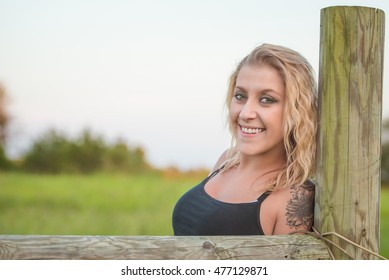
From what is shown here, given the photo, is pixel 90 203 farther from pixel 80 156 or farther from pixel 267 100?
pixel 267 100

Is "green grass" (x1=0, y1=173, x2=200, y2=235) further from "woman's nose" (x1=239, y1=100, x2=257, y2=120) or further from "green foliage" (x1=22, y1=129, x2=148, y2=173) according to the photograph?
"woman's nose" (x1=239, y1=100, x2=257, y2=120)

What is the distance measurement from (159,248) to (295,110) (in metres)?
0.53

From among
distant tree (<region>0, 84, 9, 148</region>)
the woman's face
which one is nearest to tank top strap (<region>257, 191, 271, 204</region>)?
the woman's face

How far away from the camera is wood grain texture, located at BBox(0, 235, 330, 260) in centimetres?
174

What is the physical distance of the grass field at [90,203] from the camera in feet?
31.4

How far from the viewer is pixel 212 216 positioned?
2.04m

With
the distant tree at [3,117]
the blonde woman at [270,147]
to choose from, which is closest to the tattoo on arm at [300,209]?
the blonde woman at [270,147]

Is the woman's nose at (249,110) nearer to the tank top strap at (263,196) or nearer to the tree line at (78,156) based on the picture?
the tank top strap at (263,196)

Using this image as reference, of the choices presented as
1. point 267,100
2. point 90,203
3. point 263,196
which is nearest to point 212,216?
point 263,196

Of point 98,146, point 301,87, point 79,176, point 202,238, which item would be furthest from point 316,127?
point 79,176

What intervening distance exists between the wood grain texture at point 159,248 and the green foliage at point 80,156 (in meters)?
7.44

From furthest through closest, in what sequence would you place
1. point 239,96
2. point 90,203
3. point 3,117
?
point 90,203
point 3,117
point 239,96

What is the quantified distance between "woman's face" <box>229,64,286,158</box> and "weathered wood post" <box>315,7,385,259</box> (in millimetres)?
137
